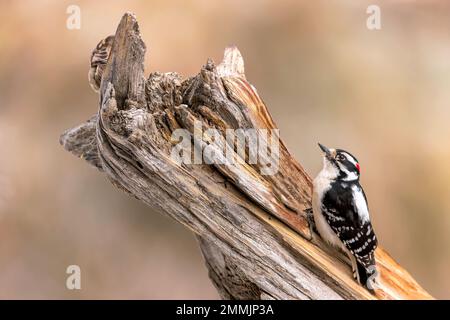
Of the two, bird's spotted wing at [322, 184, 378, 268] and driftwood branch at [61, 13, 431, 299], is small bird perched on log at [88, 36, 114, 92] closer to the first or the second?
driftwood branch at [61, 13, 431, 299]

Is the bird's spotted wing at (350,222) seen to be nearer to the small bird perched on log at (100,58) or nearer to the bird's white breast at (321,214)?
the bird's white breast at (321,214)

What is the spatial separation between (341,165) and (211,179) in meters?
0.53

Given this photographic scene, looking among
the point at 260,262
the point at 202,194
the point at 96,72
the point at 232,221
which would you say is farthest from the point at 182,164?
the point at 96,72

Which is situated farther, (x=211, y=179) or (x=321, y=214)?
(x=321, y=214)

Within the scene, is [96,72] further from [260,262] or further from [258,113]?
[260,262]

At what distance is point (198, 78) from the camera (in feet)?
6.94

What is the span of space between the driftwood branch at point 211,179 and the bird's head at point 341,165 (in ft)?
0.57

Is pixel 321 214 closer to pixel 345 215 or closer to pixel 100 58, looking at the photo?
pixel 345 215

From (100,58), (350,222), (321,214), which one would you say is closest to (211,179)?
(321,214)

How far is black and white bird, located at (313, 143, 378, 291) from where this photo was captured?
2121 mm

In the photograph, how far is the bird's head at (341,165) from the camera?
221 centimetres

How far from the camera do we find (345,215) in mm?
2154

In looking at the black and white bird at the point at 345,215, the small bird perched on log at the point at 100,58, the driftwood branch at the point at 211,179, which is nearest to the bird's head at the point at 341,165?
the black and white bird at the point at 345,215
